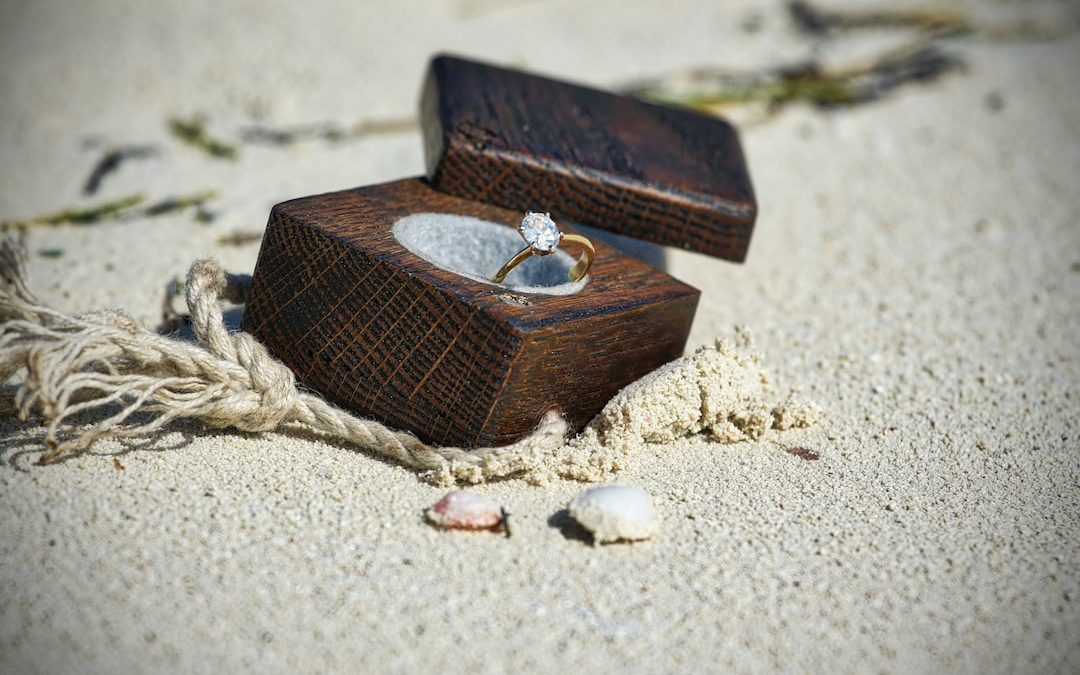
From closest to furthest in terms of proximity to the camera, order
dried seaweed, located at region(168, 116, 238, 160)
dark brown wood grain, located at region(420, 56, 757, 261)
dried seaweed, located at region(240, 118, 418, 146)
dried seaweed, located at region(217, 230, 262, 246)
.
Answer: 1. dark brown wood grain, located at region(420, 56, 757, 261)
2. dried seaweed, located at region(217, 230, 262, 246)
3. dried seaweed, located at region(168, 116, 238, 160)
4. dried seaweed, located at region(240, 118, 418, 146)

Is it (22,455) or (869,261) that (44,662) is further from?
(869,261)

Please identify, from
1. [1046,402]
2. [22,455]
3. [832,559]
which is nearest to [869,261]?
[1046,402]

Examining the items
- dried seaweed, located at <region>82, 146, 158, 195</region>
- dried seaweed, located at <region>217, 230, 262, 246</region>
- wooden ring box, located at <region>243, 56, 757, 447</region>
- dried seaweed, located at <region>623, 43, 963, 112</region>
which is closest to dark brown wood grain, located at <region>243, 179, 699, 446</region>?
wooden ring box, located at <region>243, 56, 757, 447</region>

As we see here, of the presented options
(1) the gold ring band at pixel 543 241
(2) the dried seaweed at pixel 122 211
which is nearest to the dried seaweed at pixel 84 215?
(2) the dried seaweed at pixel 122 211

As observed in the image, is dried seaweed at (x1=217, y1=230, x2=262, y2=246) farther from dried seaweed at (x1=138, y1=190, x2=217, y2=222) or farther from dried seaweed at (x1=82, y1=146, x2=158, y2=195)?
dried seaweed at (x1=82, y1=146, x2=158, y2=195)

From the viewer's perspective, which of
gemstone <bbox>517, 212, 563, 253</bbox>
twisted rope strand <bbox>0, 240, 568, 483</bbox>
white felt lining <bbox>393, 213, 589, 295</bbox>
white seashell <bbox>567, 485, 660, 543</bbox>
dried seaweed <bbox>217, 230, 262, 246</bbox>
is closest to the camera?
white seashell <bbox>567, 485, 660, 543</bbox>

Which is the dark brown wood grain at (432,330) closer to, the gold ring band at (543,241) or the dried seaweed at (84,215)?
the gold ring band at (543,241)
